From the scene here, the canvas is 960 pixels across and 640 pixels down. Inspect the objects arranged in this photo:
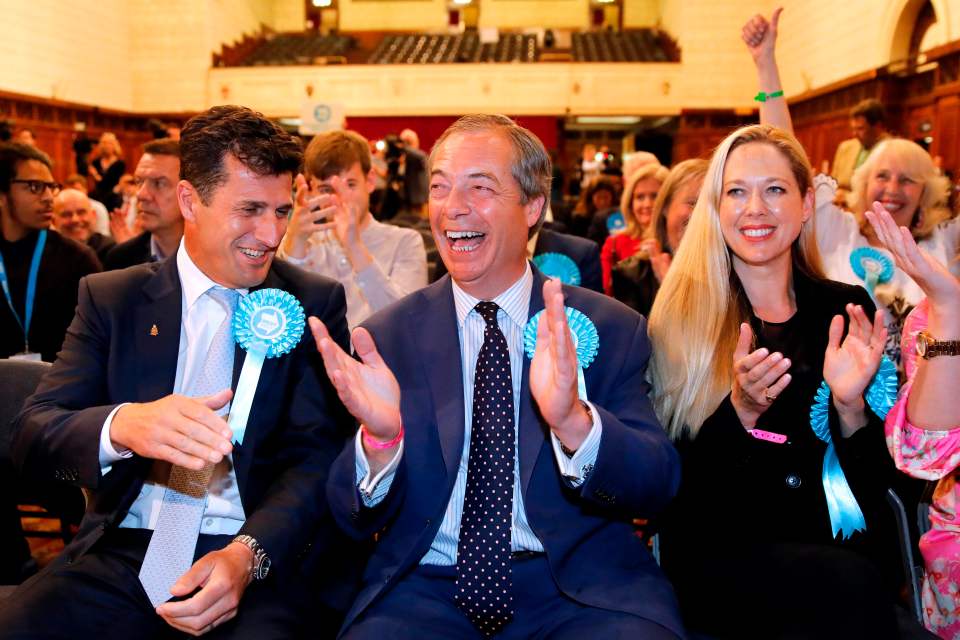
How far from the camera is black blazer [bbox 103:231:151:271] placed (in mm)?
3783

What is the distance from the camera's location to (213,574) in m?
1.62

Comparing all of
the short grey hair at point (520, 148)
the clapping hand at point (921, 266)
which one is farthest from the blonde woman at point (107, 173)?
the clapping hand at point (921, 266)

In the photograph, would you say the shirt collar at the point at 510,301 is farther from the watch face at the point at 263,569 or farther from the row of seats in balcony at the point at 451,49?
the row of seats in balcony at the point at 451,49

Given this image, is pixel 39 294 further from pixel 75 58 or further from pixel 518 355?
pixel 75 58

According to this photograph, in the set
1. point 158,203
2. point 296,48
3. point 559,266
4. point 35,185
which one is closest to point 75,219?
point 35,185

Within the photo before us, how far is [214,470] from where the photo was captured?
190cm

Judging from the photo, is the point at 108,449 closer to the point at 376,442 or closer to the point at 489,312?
the point at 376,442

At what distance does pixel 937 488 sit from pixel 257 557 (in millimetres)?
1587

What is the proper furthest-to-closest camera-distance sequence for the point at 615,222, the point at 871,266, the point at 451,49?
the point at 451,49 → the point at 615,222 → the point at 871,266

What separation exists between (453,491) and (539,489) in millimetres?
185

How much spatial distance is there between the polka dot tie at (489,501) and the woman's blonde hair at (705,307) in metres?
0.50

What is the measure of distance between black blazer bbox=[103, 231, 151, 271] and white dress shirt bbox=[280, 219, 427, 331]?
2.26 ft

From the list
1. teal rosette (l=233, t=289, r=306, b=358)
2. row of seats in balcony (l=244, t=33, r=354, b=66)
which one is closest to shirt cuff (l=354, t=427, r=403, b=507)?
teal rosette (l=233, t=289, r=306, b=358)

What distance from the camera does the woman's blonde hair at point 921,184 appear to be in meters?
3.39
